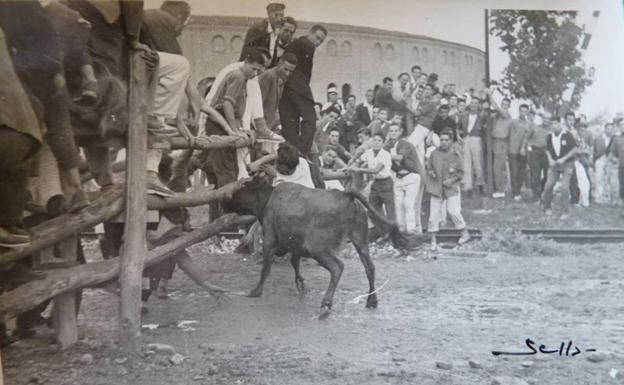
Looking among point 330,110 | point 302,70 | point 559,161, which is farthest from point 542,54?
point 302,70

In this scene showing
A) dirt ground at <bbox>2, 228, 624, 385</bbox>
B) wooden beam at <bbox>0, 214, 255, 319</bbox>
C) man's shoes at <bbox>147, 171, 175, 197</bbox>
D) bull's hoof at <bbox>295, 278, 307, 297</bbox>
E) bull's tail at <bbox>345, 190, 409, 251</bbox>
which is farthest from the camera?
bull's tail at <bbox>345, 190, 409, 251</bbox>

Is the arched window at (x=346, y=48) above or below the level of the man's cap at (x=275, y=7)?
below

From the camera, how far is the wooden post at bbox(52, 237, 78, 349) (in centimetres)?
317

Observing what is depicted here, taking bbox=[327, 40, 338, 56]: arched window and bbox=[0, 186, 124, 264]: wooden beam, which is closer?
bbox=[0, 186, 124, 264]: wooden beam

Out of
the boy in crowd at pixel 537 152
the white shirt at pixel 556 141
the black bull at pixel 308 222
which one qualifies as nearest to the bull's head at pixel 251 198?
the black bull at pixel 308 222

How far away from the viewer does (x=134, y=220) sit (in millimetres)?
3227

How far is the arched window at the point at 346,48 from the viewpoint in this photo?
359 centimetres

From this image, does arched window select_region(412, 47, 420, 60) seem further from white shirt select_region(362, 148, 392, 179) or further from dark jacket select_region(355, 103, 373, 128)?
white shirt select_region(362, 148, 392, 179)

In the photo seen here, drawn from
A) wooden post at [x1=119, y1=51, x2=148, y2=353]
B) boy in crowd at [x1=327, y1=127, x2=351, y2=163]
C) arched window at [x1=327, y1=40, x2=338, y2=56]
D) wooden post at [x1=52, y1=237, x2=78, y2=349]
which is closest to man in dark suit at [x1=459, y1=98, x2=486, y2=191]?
boy in crowd at [x1=327, y1=127, x2=351, y2=163]

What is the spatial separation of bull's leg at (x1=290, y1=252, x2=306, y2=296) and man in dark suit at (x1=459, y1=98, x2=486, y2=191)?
1.00m

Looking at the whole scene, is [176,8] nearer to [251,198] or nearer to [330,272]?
[251,198]

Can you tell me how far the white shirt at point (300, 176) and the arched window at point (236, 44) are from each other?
0.63 m

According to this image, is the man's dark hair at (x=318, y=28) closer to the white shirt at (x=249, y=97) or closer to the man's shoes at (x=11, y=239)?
the white shirt at (x=249, y=97)

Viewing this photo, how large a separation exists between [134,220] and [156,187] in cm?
19
